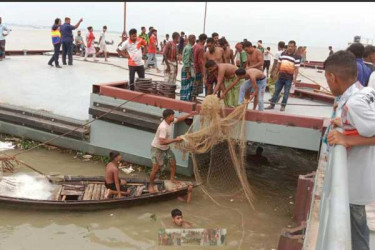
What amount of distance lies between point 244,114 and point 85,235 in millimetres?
3737

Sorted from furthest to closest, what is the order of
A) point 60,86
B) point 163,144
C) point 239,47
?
point 60,86
point 239,47
point 163,144

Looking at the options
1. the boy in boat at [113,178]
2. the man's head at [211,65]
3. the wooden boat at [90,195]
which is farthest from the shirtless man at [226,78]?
the boy in boat at [113,178]

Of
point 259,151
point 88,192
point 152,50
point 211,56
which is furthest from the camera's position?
point 152,50

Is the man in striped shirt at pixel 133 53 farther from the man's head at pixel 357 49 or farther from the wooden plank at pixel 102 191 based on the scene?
the man's head at pixel 357 49

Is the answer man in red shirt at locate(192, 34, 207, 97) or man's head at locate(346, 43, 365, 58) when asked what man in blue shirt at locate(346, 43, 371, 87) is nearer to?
man's head at locate(346, 43, 365, 58)

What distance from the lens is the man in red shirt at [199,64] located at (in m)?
9.26

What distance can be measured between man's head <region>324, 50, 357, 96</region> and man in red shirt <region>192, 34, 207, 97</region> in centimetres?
681

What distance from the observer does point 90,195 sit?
24.8 feet

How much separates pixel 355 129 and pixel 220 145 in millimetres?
5972

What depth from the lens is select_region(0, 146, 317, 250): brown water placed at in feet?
21.2

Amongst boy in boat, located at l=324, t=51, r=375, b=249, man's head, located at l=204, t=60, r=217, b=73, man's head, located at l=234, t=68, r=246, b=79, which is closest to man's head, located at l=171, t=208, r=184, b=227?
man's head, located at l=234, t=68, r=246, b=79

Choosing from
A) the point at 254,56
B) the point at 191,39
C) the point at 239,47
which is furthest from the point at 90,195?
the point at 239,47

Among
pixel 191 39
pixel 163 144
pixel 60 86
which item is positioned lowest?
pixel 163 144

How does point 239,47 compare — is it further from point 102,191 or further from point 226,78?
point 102,191
